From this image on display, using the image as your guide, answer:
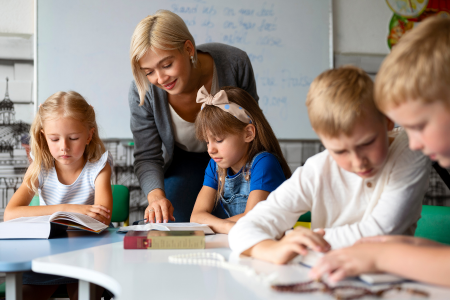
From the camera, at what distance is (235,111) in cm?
141

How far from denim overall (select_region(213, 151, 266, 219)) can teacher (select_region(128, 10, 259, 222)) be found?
204mm

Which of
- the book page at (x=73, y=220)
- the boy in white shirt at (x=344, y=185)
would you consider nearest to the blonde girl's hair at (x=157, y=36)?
the book page at (x=73, y=220)

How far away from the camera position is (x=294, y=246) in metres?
0.69

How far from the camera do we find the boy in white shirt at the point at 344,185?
75cm

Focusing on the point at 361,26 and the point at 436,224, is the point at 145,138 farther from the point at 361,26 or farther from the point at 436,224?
the point at 361,26

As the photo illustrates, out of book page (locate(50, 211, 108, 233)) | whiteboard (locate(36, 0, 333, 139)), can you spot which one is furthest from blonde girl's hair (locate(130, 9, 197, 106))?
whiteboard (locate(36, 0, 333, 139))

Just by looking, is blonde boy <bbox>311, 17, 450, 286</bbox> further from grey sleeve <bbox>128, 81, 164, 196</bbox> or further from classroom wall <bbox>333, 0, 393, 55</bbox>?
classroom wall <bbox>333, 0, 393, 55</bbox>

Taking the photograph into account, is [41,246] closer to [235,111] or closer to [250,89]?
[235,111]

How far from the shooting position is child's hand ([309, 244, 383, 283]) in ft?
1.88

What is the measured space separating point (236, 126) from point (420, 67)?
33.4 inches

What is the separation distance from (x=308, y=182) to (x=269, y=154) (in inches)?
19.8

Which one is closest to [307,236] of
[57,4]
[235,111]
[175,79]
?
[235,111]

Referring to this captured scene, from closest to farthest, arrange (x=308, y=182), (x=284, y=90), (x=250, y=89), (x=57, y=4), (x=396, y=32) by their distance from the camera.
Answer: (x=308, y=182)
(x=250, y=89)
(x=57, y=4)
(x=284, y=90)
(x=396, y=32)

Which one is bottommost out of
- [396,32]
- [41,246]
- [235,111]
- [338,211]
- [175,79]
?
[41,246]
